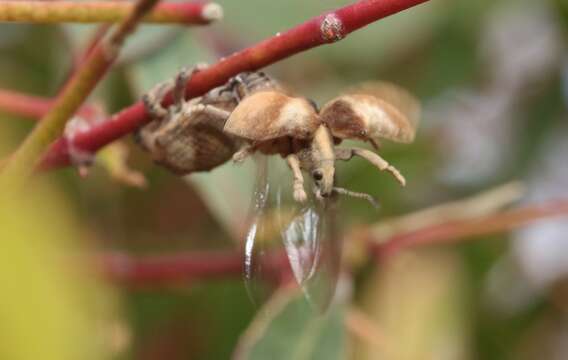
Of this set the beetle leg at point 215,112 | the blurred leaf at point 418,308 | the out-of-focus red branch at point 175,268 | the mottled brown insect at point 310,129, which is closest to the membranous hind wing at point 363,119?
the mottled brown insect at point 310,129

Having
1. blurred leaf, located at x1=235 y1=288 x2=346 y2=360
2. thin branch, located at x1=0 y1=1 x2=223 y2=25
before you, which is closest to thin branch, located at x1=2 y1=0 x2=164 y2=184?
thin branch, located at x1=0 y1=1 x2=223 y2=25

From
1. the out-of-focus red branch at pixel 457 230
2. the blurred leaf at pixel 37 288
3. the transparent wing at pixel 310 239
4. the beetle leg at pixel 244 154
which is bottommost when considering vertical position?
the out-of-focus red branch at pixel 457 230

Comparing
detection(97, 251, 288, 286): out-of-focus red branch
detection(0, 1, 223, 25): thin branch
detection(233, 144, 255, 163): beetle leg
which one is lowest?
detection(97, 251, 288, 286): out-of-focus red branch

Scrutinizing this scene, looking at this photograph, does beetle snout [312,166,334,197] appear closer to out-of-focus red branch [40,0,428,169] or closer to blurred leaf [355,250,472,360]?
out-of-focus red branch [40,0,428,169]

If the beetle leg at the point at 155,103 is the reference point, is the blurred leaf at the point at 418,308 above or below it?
below

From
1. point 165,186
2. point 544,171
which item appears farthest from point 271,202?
point 544,171

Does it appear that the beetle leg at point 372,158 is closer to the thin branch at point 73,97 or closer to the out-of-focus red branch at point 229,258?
the thin branch at point 73,97

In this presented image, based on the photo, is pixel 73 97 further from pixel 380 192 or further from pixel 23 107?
pixel 380 192
